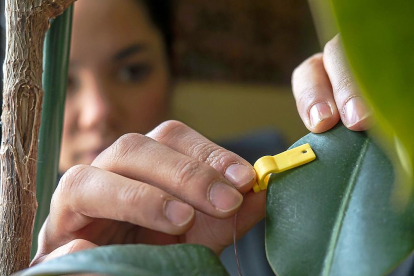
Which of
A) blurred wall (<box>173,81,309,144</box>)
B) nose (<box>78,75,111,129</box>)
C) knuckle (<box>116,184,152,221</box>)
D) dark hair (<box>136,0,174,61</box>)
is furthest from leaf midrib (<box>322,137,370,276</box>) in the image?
blurred wall (<box>173,81,309,144</box>)

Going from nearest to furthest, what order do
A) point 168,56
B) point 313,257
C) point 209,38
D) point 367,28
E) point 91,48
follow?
point 367,28, point 313,257, point 91,48, point 168,56, point 209,38

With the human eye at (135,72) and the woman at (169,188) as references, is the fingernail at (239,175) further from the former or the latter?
the human eye at (135,72)

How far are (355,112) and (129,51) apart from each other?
0.80 metres

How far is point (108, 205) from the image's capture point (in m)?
0.27

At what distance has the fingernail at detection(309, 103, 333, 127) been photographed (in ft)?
0.85

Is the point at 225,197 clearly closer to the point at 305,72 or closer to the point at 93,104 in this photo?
the point at 305,72

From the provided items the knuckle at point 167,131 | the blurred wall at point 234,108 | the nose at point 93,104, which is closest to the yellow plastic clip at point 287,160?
the knuckle at point 167,131

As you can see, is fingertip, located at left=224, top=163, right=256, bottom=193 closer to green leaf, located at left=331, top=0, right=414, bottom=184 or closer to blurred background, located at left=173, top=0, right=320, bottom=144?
green leaf, located at left=331, top=0, right=414, bottom=184

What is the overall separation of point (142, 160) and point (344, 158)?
0.43ft

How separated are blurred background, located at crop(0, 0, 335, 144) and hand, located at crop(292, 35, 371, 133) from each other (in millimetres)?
1421

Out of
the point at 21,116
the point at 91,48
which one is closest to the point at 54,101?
the point at 21,116

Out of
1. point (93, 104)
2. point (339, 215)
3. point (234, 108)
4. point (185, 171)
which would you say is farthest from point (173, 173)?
point (234, 108)

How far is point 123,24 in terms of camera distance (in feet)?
3.16

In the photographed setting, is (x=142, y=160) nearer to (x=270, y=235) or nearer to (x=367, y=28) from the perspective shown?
(x=270, y=235)
